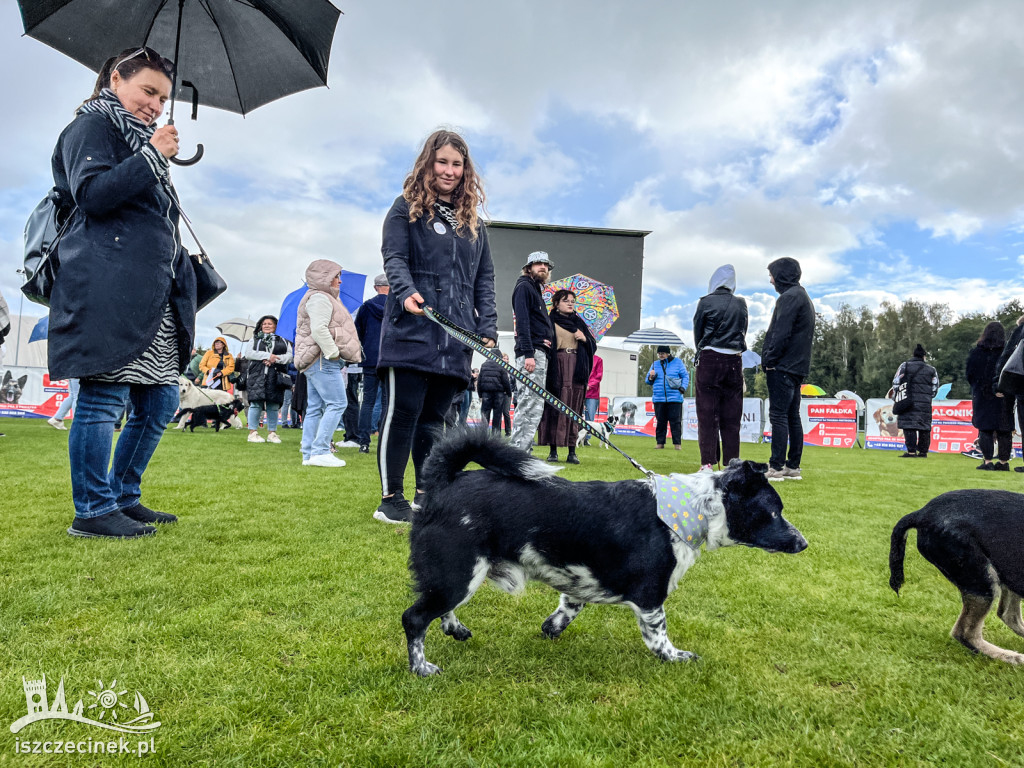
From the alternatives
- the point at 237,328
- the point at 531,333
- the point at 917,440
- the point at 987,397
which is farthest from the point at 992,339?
the point at 237,328

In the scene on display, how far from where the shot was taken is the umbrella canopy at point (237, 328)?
20.8 meters

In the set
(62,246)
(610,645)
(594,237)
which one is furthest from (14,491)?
(594,237)

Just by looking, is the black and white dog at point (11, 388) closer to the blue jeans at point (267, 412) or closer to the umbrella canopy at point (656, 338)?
the blue jeans at point (267, 412)

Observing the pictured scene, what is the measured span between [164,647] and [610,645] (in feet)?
5.10

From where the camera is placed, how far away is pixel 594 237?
32.3m

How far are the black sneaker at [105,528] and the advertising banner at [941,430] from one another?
48.2ft

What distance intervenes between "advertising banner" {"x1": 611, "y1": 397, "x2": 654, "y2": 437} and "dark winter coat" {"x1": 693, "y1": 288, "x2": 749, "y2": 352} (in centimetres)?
1248

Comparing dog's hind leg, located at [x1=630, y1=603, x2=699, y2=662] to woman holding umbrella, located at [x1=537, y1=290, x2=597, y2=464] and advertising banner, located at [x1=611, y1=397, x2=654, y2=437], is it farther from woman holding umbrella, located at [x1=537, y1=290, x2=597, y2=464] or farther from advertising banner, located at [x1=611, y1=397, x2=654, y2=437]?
advertising banner, located at [x1=611, y1=397, x2=654, y2=437]

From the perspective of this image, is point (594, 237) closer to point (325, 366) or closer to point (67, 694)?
point (325, 366)

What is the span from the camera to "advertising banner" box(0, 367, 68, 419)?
51.5 ft

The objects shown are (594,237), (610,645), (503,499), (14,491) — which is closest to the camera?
(503,499)

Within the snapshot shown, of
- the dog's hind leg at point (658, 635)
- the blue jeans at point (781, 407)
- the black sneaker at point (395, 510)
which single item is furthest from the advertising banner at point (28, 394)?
the dog's hind leg at point (658, 635)

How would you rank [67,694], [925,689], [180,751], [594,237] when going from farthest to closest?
1. [594,237]
2. [925,689]
3. [67,694]
4. [180,751]

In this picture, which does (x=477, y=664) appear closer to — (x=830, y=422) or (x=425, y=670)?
(x=425, y=670)
